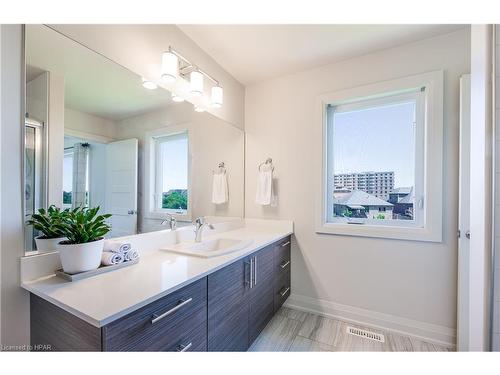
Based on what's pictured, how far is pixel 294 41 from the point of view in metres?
1.68

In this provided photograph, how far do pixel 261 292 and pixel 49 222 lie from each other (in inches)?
52.0

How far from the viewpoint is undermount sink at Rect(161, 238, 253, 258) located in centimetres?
132

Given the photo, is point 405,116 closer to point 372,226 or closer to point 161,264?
point 372,226

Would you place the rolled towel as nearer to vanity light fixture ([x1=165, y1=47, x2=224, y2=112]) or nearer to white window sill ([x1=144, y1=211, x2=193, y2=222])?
white window sill ([x1=144, y1=211, x2=193, y2=222])

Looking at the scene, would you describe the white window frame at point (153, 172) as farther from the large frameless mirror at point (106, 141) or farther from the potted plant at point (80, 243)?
the potted plant at point (80, 243)

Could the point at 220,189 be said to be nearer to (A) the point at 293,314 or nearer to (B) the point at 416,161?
(A) the point at 293,314

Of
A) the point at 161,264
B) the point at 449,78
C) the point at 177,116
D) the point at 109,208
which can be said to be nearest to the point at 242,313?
the point at 161,264

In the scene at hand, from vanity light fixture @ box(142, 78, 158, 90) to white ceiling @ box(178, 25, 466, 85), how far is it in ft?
1.73

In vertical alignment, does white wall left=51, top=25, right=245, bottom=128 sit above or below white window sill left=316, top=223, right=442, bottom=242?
above

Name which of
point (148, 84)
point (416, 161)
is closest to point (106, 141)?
point (148, 84)

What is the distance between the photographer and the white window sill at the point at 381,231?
1.64m

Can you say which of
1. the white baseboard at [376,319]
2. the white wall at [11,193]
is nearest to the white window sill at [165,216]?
the white wall at [11,193]

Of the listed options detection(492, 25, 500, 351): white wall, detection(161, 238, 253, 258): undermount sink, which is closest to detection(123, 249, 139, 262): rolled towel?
detection(161, 238, 253, 258): undermount sink

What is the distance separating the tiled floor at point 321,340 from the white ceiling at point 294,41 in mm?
2314
